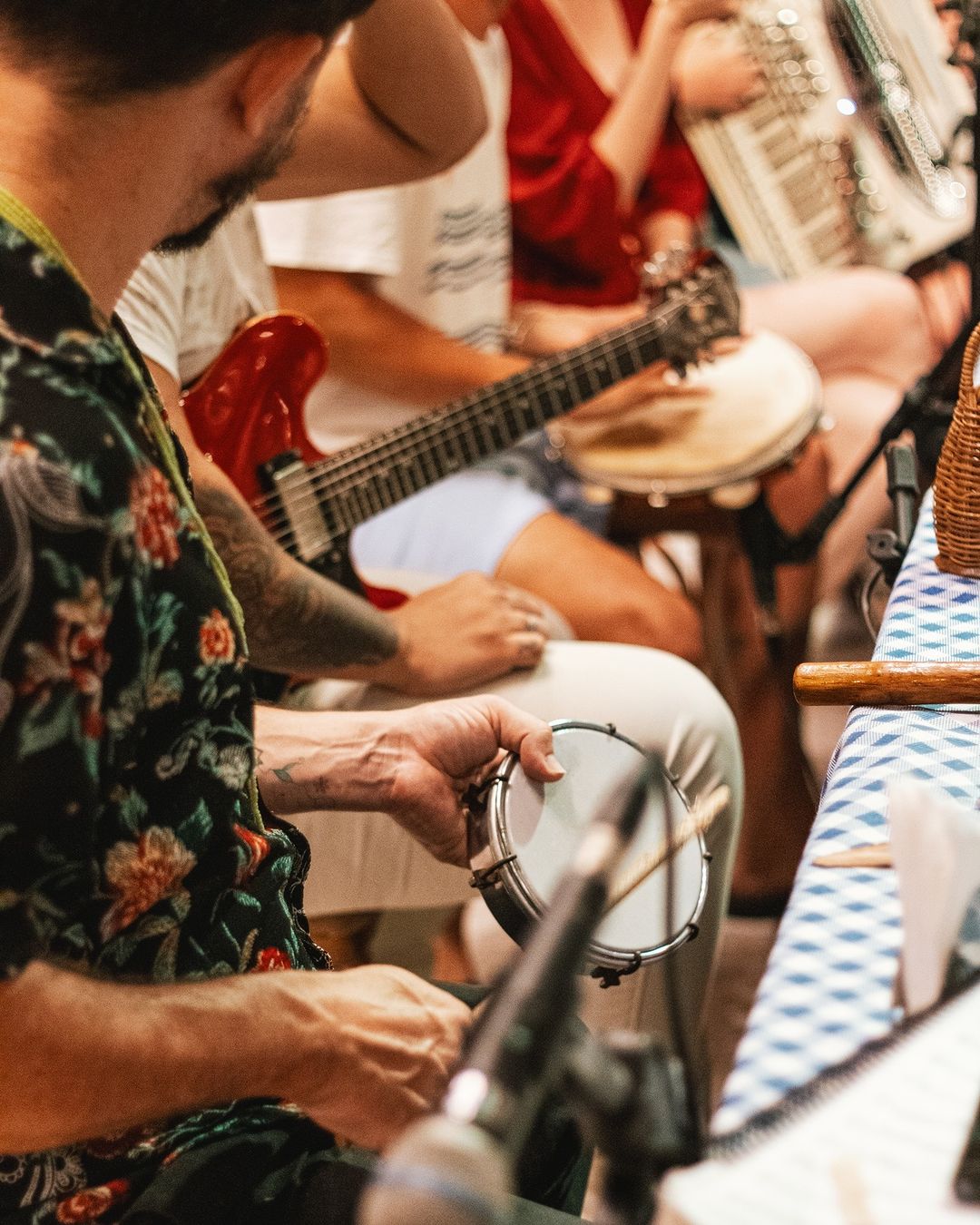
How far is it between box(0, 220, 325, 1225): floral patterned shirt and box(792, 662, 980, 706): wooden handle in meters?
0.34

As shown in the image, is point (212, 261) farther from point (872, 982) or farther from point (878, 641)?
point (872, 982)

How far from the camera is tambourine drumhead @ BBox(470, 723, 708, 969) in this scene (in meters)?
0.90

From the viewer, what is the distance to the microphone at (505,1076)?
0.41 m

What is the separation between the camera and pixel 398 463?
5.00 feet

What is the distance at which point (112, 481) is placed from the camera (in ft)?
2.10

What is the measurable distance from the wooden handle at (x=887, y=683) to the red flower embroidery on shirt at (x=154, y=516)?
0.38m

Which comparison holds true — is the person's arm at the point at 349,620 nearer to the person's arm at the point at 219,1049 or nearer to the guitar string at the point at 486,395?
the guitar string at the point at 486,395

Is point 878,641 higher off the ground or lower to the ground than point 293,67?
lower

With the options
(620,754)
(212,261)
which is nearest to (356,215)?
(212,261)

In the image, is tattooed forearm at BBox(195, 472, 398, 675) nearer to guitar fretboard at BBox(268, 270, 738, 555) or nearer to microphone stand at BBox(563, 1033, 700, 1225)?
guitar fretboard at BBox(268, 270, 738, 555)

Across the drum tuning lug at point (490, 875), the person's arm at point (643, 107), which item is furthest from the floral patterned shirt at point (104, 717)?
the person's arm at point (643, 107)

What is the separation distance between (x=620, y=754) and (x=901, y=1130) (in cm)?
49

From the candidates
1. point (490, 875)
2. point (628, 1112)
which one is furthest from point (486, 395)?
point (628, 1112)

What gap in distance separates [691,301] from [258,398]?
697mm
